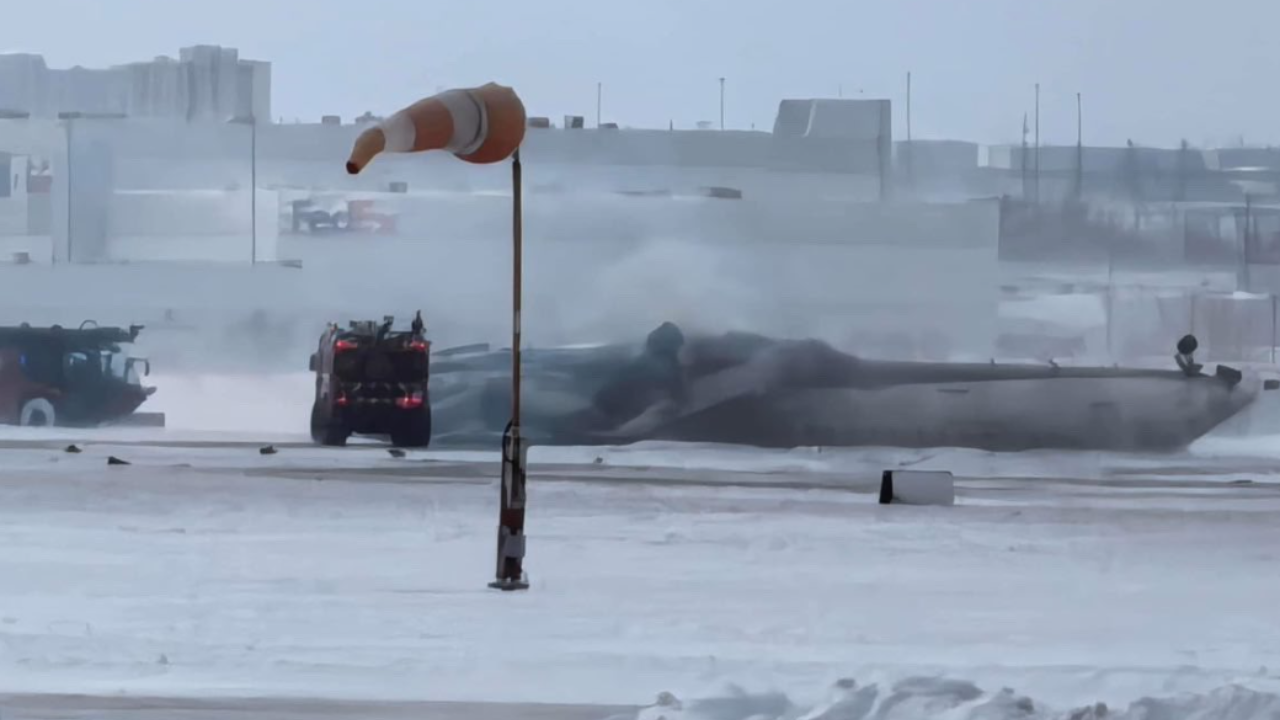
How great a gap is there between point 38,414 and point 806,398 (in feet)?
28.4

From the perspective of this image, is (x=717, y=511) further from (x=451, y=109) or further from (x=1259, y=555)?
(x=451, y=109)


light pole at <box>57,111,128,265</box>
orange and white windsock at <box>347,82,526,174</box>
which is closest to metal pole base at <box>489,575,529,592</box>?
orange and white windsock at <box>347,82,526,174</box>

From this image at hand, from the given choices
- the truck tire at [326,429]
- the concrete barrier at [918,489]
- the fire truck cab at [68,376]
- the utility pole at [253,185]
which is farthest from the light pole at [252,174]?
the concrete barrier at [918,489]

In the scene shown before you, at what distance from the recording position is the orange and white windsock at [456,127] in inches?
379

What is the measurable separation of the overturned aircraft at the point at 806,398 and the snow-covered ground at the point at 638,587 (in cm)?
80

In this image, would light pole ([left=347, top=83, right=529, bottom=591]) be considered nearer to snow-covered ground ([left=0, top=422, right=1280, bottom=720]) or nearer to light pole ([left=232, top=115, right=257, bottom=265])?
snow-covered ground ([left=0, top=422, right=1280, bottom=720])

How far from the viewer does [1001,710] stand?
742cm

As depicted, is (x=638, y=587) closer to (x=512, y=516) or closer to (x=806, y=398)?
(x=512, y=516)

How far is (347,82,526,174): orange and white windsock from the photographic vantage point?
9.63 m

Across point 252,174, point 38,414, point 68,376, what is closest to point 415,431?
point 252,174

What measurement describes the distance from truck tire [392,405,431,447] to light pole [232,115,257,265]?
8.15 feet

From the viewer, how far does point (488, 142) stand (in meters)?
10.3

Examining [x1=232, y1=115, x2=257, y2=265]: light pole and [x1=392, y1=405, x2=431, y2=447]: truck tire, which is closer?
[x1=232, y1=115, x2=257, y2=265]: light pole

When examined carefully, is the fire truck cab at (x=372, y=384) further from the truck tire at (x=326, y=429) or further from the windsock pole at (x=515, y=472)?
the windsock pole at (x=515, y=472)
